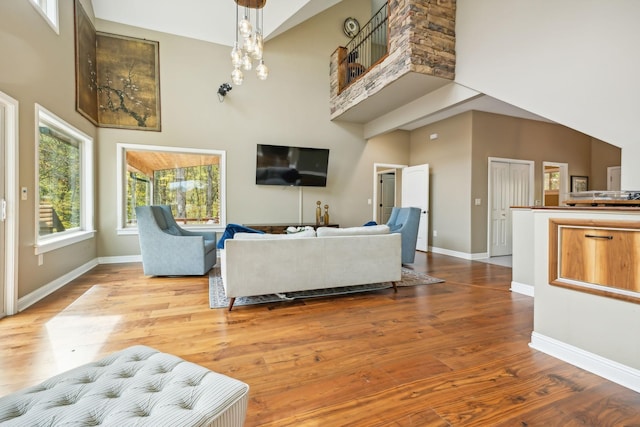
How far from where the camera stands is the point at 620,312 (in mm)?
1696

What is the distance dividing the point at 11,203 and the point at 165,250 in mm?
1635

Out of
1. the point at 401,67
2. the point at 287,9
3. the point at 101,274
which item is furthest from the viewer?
the point at 287,9

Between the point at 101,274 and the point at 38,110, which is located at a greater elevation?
the point at 38,110

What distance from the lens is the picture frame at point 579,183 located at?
6.39 metres

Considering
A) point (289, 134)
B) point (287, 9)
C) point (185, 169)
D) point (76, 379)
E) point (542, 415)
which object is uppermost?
point (287, 9)

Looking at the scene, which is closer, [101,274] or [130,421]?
[130,421]

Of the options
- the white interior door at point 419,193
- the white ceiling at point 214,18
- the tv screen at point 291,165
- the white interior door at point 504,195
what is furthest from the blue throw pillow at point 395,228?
the white interior door at point 504,195

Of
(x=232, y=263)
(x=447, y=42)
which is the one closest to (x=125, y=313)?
(x=232, y=263)

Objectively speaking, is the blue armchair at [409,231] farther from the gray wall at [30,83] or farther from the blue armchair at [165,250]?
the gray wall at [30,83]

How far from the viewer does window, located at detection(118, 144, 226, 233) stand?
516 cm

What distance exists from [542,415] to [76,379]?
2.06 meters

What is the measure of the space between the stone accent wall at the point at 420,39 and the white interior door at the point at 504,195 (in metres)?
2.73

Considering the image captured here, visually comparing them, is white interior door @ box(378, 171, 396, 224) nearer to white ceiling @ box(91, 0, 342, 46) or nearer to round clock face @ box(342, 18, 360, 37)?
round clock face @ box(342, 18, 360, 37)

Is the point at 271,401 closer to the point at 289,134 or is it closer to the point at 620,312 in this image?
the point at 620,312
